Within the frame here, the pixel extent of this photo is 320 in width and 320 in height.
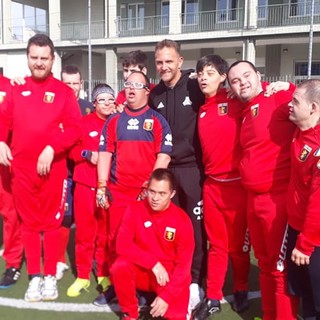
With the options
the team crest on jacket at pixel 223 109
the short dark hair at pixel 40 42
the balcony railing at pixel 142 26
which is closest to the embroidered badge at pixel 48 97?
the short dark hair at pixel 40 42

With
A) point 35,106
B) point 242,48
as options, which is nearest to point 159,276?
point 35,106

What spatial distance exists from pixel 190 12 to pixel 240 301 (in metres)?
24.8

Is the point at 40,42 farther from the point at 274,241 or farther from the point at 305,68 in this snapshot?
the point at 305,68

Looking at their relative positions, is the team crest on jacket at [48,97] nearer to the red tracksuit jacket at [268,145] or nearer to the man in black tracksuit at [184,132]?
the man in black tracksuit at [184,132]

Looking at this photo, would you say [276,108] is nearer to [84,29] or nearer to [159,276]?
[159,276]

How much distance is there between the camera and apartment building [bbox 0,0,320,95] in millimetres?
22969

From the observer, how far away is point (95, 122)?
13.7 feet

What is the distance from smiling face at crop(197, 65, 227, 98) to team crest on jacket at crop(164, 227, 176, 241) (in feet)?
3.90

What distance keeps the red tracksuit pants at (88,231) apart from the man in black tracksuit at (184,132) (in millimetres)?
785

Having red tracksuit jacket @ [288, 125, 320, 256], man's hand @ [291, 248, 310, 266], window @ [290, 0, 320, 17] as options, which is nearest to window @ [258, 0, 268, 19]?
window @ [290, 0, 320, 17]

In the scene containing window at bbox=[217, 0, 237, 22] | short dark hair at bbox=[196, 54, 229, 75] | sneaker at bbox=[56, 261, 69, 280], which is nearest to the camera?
short dark hair at bbox=[196, 54, 229, 75]

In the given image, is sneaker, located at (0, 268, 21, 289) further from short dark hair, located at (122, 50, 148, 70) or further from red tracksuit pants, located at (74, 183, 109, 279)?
short dark hair, located at (122, 50, 148, 70)

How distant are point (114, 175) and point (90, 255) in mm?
909

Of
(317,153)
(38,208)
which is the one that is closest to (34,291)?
(38,208)
